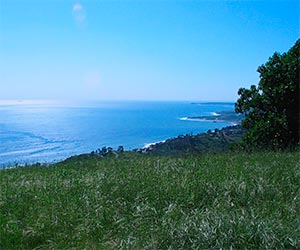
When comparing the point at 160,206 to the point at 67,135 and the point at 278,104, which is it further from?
the point at 67,135

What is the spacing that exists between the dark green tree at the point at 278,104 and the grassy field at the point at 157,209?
6582 mm

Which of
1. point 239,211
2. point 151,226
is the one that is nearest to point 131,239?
point 151,226

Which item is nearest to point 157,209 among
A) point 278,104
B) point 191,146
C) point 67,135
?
point 191,146

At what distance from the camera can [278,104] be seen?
13.4 metres

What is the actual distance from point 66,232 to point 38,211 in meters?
0.76

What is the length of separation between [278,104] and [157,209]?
411 inches

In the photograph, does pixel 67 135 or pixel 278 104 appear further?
pixel 67 135

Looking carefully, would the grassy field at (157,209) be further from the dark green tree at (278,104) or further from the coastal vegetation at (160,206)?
the dark green tree at (278,104)

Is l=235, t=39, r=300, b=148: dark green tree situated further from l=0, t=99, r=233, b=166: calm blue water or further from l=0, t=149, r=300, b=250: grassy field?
l=0, t=149, r=300, b=250: grassy field

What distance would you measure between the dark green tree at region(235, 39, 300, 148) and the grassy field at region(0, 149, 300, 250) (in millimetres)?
6582

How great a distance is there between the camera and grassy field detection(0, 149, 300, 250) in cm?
371

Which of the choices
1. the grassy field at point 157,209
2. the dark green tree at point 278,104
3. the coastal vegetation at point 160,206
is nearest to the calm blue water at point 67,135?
the dark green tree at point 278,104

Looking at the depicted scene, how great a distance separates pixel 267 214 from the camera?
436 centimetres

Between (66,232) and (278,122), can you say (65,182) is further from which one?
(278,122)
